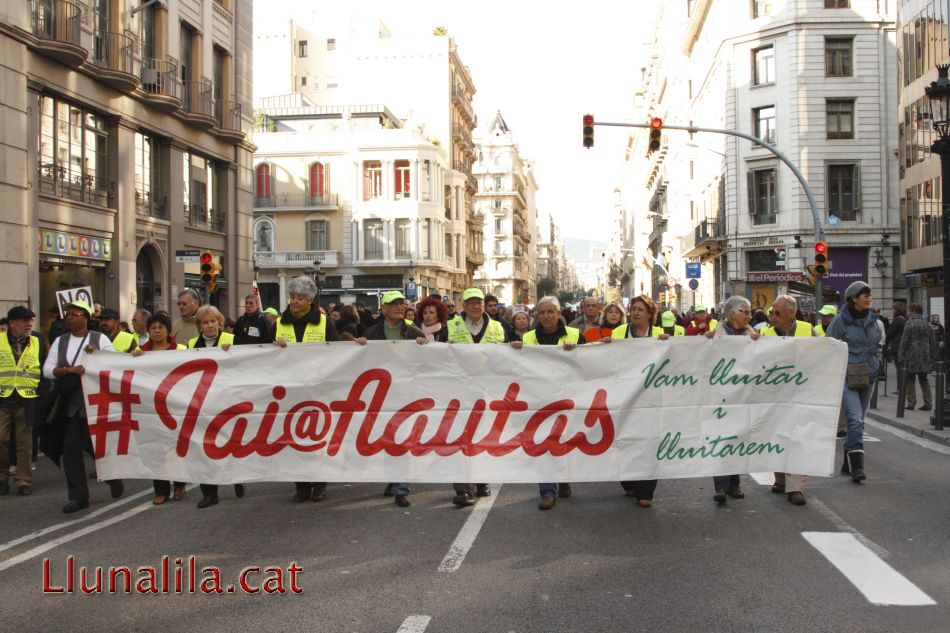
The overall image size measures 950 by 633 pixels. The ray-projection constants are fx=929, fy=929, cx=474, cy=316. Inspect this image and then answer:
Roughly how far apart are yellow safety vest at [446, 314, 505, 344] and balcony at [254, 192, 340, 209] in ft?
169

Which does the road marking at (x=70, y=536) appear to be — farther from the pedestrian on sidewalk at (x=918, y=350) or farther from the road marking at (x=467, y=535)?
the pedestrian on sidewalk at (x=918, y=350)

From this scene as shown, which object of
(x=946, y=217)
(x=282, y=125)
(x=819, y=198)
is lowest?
(x=946, y=217)

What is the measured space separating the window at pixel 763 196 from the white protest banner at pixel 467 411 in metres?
35.4

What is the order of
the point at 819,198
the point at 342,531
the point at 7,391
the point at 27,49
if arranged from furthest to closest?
the point at 819,198, the point at 27,49, the point at 7,391, the point at 342,531

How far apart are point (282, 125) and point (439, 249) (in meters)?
14.1

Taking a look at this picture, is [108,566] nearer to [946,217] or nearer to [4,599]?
[4,599]

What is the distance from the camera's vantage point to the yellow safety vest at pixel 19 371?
9.34 metres

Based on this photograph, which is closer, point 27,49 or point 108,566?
point 108,566

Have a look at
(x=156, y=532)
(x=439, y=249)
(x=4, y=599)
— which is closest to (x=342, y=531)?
(x=156, y=532)

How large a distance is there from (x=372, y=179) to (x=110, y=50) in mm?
36425

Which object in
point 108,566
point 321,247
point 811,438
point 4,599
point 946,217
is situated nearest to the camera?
point 4,599

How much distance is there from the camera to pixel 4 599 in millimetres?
5496

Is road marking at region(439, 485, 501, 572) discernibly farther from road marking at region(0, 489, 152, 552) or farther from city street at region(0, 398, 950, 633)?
road marking at region(0, 489, 152, 552)

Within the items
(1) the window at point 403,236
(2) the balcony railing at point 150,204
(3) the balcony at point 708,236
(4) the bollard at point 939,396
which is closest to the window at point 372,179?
(1) the window at point 403,236
